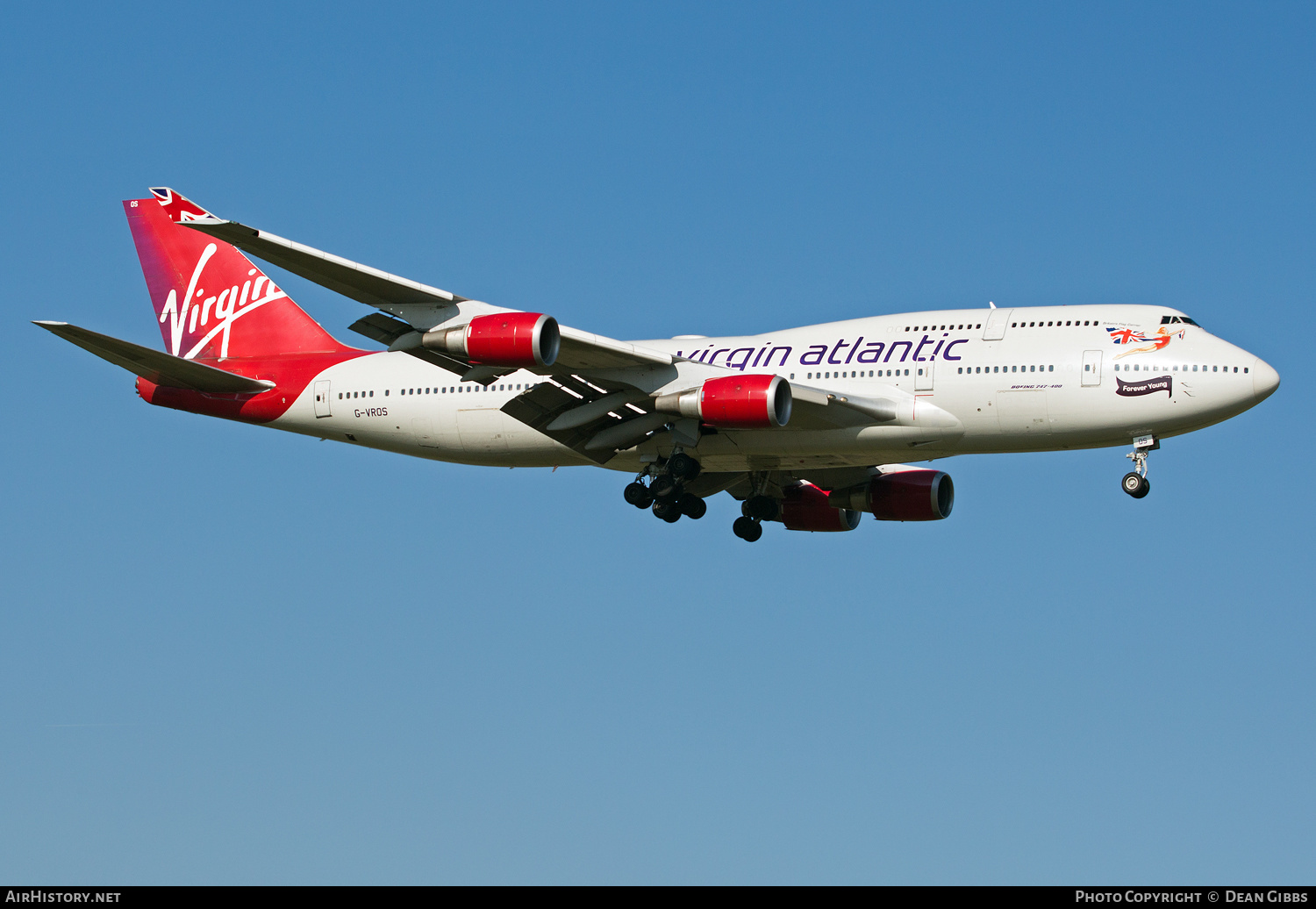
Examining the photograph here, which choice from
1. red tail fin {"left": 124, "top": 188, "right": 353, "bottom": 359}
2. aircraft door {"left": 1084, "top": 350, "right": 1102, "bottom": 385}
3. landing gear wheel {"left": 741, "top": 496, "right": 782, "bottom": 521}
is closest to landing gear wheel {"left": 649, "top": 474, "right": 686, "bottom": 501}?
landing gear wheel {"left": 741, "top": 496, "right": 782, "bottom": 521}

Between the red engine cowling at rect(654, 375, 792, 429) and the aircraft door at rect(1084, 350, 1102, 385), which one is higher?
the aircraft door at rect(1084, 350, 1102, 385)

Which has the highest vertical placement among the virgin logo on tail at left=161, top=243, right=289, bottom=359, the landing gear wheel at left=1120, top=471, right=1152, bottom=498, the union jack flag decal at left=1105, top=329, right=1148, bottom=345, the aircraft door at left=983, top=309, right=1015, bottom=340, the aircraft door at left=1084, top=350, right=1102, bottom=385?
the virgin logo on tail at left=161, top=243, right=289, bottom=359

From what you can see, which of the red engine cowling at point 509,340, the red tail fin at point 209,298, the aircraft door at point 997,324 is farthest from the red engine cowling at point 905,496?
the red tail fin at point 209,298

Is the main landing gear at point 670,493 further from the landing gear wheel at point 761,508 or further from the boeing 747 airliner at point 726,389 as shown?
the landing gear wheel at point 761,508

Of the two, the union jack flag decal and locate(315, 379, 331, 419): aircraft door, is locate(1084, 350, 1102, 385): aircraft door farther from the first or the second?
locate(315, 379, 331, 419): aircraft door

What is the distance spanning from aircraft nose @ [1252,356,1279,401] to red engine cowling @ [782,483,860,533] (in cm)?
1259

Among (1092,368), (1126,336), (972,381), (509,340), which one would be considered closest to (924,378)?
(972,381)

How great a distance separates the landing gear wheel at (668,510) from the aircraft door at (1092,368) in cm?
1047

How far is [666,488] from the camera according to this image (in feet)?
127

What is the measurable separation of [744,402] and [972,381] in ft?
17.9

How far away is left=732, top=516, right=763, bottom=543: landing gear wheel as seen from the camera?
1718 inches

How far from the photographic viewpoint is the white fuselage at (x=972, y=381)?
35312 millimetres
